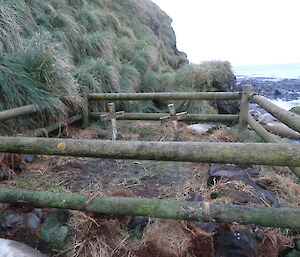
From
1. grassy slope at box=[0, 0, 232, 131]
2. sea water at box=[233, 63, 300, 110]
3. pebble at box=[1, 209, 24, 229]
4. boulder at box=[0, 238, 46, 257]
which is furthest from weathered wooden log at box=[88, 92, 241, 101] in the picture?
sea water at box=[233, 63, 300, 110]

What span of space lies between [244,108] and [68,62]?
354 cm

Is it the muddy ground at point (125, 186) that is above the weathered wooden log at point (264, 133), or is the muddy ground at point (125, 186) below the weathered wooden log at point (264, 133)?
below

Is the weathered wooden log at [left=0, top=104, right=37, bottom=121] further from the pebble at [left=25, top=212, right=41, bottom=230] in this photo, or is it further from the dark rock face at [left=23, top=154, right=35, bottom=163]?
the pebble at [left=25, top=212, right=41, bottom=230]

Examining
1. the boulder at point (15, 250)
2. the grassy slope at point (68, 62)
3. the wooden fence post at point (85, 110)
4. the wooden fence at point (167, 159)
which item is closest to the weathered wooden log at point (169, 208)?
the wooden fence at point (167, 159)

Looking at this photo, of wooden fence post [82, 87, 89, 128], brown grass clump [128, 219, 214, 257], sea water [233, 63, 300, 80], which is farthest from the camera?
sea water [233, 63, 300, 80]

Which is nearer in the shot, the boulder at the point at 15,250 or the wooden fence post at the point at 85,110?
the boulder at the point at 15,250

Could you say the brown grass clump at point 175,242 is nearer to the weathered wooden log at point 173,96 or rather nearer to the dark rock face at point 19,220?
the dark rock face at point 19,220

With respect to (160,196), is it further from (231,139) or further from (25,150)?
(231,139)

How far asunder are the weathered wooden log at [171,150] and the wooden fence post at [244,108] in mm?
3090

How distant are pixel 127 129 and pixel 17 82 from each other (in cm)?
238

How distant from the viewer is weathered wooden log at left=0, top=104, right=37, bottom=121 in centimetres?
287

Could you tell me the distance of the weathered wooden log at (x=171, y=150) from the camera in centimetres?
128

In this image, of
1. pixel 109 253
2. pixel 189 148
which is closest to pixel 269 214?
pixel 189 148

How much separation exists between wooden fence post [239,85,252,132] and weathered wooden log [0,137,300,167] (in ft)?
10.1
